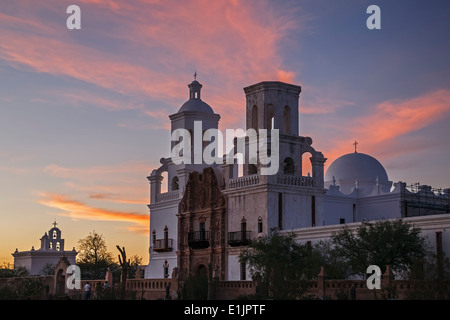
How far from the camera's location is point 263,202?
161 ft

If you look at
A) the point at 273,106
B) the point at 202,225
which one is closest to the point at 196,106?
the point at 273,106

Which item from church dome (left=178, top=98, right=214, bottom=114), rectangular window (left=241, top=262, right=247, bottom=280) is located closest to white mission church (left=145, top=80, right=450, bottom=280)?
rectangular window (left=241, top=262, right=247, bottom=280)

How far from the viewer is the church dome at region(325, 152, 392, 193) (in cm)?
6100

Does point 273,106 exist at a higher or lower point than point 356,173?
higher

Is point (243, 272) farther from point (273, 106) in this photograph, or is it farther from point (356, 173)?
point (356, 173)

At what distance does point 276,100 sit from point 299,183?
249 inches

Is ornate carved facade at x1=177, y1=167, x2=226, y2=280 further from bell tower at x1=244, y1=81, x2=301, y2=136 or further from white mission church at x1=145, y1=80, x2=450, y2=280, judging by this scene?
bell tower at x1=244, y1=81, x2=301, y2=136

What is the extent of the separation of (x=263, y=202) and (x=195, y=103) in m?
16.9

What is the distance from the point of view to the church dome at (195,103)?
62906 mm

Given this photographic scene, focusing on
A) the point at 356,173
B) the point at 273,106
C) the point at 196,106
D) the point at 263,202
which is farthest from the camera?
the point at 196,106

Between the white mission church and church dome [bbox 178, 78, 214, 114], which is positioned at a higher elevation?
church dome [bbox 178, 78, 214, 114]

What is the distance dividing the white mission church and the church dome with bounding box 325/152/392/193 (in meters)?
0.10
